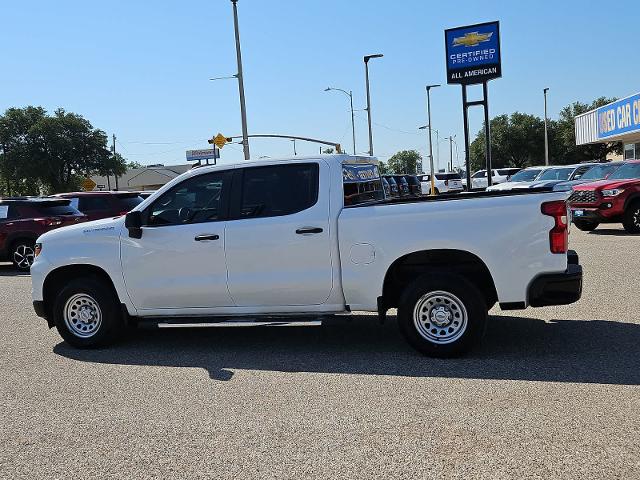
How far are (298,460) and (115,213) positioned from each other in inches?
541

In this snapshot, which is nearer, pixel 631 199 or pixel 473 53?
pixel 631 199

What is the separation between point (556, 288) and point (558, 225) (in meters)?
0.56

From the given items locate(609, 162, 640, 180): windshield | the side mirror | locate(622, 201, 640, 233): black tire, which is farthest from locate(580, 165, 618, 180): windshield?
the side mirror

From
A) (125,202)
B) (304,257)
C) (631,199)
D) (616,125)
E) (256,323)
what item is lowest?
(256,323)

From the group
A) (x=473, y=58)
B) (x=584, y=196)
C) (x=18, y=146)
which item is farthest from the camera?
(x=18, y=146)

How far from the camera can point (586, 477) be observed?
12.3ft

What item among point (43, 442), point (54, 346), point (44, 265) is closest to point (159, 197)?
point (44, 265)

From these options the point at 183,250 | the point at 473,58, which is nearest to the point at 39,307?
the point at 183,250

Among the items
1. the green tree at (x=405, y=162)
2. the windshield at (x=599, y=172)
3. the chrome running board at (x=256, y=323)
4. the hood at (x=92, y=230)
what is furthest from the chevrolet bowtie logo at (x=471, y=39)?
the green tree at (x=405, y=162)

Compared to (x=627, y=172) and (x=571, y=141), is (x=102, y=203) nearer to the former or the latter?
(x=627, y=172)

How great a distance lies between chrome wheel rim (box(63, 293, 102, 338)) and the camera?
726 cm

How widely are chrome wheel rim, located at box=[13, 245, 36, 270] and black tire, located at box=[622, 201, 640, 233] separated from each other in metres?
14.2

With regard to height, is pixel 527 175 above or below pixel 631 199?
above

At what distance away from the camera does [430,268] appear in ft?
21.0
